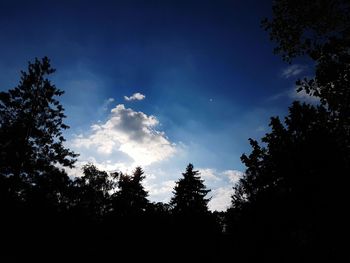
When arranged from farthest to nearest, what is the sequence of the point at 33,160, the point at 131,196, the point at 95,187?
the point at 95,187 → the point at 131,196 → the point at 33,160

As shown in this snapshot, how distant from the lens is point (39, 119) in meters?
25.4

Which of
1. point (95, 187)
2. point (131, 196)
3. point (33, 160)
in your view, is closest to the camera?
point (33, 160)

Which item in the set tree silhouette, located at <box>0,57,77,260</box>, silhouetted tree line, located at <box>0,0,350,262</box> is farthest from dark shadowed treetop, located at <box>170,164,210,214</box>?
tree silhouette, located at <box>0,57,77,260</box>

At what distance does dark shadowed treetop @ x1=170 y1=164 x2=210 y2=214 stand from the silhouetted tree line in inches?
15.9

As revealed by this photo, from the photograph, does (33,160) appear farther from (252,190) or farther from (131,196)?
(252,190)

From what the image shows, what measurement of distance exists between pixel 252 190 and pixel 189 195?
820 centimetres

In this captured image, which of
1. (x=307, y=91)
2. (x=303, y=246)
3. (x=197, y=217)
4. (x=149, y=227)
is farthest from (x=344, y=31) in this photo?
(x=197, y=217)

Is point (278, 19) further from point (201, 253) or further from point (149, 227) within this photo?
point (201, 253)

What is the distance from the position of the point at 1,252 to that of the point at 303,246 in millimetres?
17603

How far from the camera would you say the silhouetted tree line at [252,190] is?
8383mm

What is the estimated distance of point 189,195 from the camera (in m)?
35.1

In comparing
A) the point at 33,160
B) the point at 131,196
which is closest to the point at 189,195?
the point at 131,196

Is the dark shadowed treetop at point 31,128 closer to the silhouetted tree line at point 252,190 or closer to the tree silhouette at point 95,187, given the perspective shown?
the silhouetted tree line at point 252,190

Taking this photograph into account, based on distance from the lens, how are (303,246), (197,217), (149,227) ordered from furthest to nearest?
1. (197,217)
2. (149,227)
3. (303,246)
